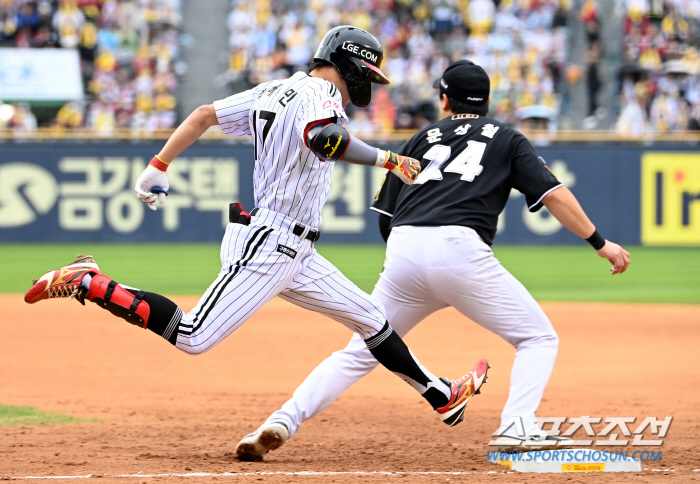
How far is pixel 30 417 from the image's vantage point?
220 inches

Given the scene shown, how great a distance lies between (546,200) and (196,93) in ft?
53.9

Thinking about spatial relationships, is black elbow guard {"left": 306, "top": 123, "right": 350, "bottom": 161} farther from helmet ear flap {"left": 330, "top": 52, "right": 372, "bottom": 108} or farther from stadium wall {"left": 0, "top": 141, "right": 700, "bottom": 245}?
stadium wall {"left": 0, "top": 141, "right": 700, "bottom": 245}

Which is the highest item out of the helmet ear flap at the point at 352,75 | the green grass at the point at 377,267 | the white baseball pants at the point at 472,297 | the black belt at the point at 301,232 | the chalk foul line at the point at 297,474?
the helmet ear flap at the point at 352,75

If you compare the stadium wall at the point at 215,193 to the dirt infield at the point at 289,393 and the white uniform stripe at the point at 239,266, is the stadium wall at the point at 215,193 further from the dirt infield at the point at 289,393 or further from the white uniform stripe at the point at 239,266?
the white uniform stripe at the point at 239,266

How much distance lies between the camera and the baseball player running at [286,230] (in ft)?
13.4

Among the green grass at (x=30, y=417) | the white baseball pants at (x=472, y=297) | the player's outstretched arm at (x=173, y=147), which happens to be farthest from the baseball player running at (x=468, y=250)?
the green grass at (x=30, y=417)

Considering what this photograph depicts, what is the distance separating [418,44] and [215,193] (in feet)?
19.3

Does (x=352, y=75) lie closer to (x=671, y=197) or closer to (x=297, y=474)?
(x=297, y=474)

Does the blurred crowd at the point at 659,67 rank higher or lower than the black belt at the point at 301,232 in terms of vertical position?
higher

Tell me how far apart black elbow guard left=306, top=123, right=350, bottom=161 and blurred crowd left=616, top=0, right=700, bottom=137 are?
14325 mm

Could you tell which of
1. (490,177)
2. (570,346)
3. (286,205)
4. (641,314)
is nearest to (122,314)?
(286,205)

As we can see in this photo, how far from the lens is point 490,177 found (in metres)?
4.54

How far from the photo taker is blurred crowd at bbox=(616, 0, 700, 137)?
18141mm

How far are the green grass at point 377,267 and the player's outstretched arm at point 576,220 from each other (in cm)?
699
